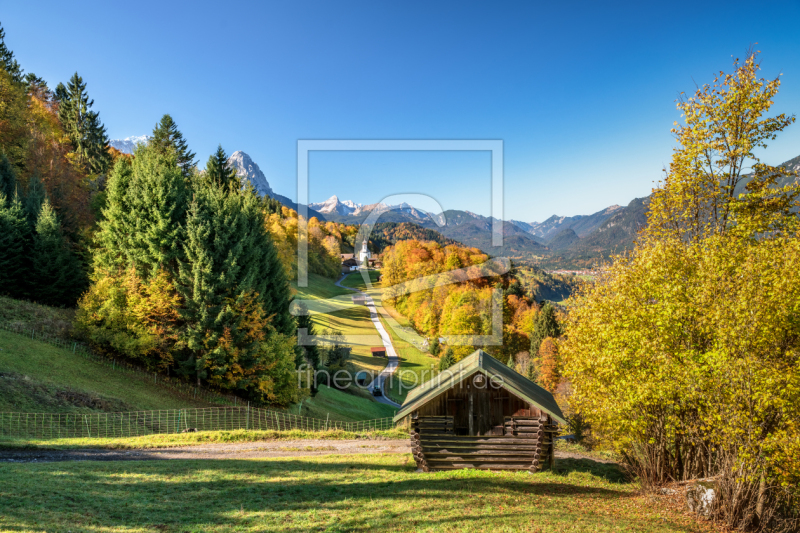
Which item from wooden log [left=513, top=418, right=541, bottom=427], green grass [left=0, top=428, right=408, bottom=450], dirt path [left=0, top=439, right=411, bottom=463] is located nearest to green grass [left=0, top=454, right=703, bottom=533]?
dirt path [left=0, top=439, right=411, bottom=463]

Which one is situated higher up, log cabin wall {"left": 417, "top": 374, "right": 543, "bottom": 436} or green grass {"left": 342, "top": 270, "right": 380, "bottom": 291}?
green grass {"left": 342, "top": 270, "right": 380, "bottom": 291}

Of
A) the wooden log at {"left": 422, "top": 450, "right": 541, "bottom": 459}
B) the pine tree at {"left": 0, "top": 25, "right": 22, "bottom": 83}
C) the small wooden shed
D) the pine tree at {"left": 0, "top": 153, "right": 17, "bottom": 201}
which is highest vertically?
the pine tree at {"left": 0, "top": 25, "right": 22, "bottom": 83}

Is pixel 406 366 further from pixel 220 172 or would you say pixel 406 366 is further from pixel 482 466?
pixel 482 466

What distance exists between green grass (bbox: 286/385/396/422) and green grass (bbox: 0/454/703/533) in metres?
17.5

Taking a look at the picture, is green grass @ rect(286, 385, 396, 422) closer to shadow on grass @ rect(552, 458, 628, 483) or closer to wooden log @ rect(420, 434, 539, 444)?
wooden log @ rect(420, 434, 539, 444)

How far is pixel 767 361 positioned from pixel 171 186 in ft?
113

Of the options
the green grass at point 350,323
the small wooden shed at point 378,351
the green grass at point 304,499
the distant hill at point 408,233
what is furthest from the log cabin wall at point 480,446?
the distant hill at point 408,233

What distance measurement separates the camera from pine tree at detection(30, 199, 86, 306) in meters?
33.2

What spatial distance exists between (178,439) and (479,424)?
45.3ft

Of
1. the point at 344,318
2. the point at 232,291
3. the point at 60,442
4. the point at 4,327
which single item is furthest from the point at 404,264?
the point at 60,442

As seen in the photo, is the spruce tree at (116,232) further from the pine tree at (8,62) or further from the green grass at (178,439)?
the pine tree at (8,62)

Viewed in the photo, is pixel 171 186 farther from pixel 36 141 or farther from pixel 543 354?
→ pixel 543 354

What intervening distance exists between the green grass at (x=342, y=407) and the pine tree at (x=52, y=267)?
21.6 m

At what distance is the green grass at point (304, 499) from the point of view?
9.27 m
